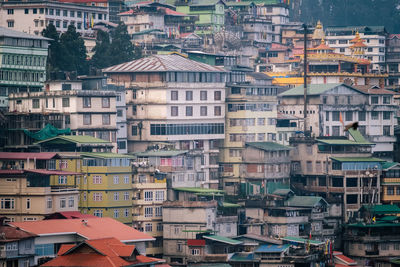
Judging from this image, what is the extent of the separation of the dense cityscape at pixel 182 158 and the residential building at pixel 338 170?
16 cm

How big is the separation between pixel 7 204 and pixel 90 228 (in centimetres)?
860

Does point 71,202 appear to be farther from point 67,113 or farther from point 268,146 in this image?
point 268,146

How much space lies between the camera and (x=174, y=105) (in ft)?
455

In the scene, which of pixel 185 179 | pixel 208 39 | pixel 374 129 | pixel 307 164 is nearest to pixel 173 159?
pixel 185 179

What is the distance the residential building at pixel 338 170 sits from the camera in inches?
5600

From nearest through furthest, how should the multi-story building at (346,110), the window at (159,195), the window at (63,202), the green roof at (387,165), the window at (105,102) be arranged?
the window at (63,202)
the window at (159,195)
the window at (105,102)
the green roof at (387,165)
the multi-story building at (346,110)

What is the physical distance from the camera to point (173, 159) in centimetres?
12938

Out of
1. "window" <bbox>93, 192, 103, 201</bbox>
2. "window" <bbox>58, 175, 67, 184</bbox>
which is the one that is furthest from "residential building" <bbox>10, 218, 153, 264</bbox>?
"window" <bbox>93, 192, 103, 201</bbox>

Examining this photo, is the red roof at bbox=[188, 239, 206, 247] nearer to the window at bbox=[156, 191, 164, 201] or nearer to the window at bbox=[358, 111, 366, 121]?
the window at bbox=[156, 191, 164, 201]

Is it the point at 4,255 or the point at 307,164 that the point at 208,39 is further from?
the point at 4,255

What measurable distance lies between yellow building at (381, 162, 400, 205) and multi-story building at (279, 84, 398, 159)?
10422 mm

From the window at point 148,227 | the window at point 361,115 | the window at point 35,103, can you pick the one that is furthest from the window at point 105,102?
the window at point 361,115

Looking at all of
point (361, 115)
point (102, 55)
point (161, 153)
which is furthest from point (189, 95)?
point (361, 115)

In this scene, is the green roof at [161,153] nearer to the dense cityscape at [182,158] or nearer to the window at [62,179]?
the dense cityscape at [182,158]
